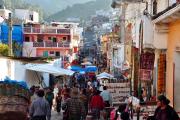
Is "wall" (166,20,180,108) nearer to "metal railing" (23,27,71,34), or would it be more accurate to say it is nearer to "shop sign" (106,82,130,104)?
"shop sign" (106,82,130,104)

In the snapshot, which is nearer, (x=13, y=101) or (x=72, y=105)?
(x=13, y=101)

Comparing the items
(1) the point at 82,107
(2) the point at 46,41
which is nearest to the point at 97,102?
(1) the point at 82,107

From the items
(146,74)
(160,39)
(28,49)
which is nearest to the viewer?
(146,74)

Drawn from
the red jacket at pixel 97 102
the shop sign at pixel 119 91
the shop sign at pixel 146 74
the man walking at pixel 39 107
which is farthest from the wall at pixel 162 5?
the man walking at pixel 39 107

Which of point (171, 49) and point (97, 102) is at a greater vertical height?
point (171, 49)

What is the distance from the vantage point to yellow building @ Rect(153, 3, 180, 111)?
15133 mm

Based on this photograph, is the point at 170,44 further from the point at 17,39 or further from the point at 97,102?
the point at 17,39

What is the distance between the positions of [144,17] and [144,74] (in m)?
3.49

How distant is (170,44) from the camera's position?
16484mm

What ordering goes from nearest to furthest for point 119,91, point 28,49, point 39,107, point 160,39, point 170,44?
1. point 39,107
2. point 170,44
3. point 160,39
4. point 119,91
5. point 28,49

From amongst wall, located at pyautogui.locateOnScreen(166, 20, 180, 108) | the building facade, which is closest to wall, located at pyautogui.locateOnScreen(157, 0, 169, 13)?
wall, located at pyautogui.locateOnScreen(166, 20, 180, 108)

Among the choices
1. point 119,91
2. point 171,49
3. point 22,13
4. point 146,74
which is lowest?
point 119,91

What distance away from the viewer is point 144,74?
15.0 meters

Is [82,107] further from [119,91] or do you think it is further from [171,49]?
[119,91]
